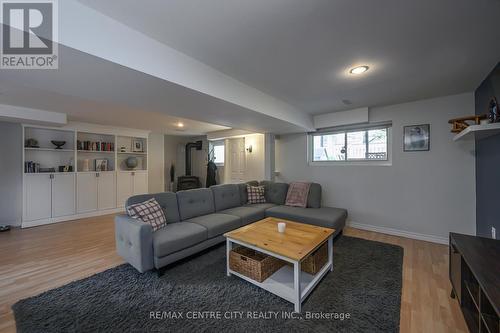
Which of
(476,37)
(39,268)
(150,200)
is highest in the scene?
(476,37)

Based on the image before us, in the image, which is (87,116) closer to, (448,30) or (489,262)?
(448,30)

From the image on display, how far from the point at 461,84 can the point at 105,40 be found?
3811mm

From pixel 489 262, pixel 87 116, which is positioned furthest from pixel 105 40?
pixel 87 116

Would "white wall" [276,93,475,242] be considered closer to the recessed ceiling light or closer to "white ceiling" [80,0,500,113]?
"white ceiling" [80,0,500,113]

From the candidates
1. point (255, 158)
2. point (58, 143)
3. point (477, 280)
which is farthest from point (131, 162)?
point (477, 280)

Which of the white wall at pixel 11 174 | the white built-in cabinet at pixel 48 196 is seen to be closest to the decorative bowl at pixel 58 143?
the white wall at pixel 11 174

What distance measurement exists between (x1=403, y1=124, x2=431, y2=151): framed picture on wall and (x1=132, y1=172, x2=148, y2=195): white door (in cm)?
606

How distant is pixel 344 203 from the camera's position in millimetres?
3918

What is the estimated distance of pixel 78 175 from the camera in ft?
15.0

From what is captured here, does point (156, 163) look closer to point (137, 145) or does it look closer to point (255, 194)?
A: point (137, 145)

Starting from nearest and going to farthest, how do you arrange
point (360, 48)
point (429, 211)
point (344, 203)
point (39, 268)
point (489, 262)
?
point (489, 262) → point (360, 48) → point (39, 268) → point (429, 211) → point (344, 203)

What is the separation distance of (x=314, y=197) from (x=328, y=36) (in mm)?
2708

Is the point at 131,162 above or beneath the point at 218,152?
beneath

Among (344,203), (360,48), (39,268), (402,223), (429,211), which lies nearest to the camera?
(360,48)
